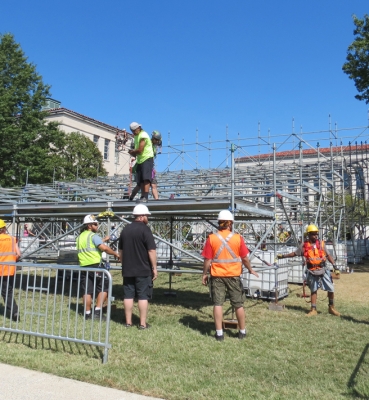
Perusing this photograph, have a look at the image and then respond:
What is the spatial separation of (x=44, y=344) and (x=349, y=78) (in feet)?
50.6

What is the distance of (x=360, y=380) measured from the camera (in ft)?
13.9

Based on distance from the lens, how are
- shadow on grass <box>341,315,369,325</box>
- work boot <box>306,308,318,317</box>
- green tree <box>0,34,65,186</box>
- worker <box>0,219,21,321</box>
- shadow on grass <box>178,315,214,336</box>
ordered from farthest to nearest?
green tree <box>0,34,65,186</box>, work boot <box>306,308,318,317</box>, shadow on grass <box>341,315,369,325</box>, worker <box>0,219,21,321</box>, shadow on grass <box>178,315,214,336</box>

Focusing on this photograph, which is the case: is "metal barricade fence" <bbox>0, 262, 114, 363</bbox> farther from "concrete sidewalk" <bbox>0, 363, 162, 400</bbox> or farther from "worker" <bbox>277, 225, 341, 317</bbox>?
"worker" <bbox>277, 225, 341, 317</bbox>

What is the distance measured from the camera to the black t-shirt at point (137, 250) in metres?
6.40

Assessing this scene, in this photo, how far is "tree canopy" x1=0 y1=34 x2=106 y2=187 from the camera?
22.8 metres

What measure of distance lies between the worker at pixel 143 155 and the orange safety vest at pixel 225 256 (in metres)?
2.45

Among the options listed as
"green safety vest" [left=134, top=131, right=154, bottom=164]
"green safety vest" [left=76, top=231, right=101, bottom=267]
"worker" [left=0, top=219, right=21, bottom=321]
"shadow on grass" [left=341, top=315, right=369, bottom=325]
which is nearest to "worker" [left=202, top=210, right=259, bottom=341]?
"green safety vest" [left=76, top=231, right=101, bottom=267]


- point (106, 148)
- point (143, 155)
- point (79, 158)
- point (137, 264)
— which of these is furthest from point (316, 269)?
point (106, 148)

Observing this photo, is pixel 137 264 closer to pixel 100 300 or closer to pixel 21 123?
pixel 100 300

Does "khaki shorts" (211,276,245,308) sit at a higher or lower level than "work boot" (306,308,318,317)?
higher

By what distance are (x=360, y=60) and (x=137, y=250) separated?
44.8 ft

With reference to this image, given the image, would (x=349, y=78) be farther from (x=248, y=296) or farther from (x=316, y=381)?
(x=316, y=381)

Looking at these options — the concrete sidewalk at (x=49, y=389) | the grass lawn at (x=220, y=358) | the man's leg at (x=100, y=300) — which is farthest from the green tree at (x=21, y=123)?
the concrete sidewalk at (x=49, y=389)

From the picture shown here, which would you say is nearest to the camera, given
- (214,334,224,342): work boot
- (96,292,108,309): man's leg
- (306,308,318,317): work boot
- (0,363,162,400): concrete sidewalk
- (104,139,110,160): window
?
(0,363,162,400): concrete sidewalk
